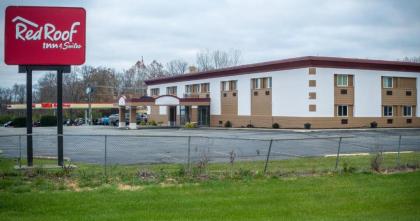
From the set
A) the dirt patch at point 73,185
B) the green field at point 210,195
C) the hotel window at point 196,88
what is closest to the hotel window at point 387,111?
the hotel window at point 196,88

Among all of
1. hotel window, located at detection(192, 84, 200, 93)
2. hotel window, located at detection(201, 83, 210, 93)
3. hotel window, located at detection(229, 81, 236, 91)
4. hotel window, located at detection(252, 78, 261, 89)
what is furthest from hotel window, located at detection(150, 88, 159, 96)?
hotel window, located at detection(252, 78, 261, 89)

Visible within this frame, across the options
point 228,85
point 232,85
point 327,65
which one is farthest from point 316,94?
point 228,85

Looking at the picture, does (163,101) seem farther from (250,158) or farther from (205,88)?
(250,158)

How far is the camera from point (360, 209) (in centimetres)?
1044

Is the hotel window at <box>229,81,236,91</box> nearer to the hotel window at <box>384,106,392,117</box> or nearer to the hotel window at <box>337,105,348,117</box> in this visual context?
the hotel window at <box>337,105,348,117</box>

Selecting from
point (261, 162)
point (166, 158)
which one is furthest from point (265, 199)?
point (166, 158)

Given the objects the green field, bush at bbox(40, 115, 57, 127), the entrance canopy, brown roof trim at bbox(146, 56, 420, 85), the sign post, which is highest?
brown roof trim at bbox(146, 56, 420, 85)

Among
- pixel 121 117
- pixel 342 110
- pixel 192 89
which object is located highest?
pixel 192 89

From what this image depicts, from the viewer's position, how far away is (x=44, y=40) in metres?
17.7

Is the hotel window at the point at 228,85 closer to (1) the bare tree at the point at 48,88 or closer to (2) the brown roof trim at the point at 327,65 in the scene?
(2) the brown roof trim at the point at 327,65

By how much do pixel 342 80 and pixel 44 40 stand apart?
3716 cm

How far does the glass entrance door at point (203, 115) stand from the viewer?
62188mm

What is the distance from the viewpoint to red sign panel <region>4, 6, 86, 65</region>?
1727 cm

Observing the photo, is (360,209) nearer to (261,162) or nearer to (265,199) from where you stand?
(265,199)
